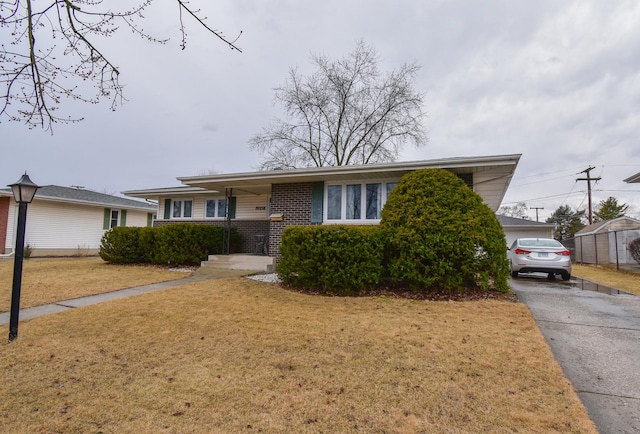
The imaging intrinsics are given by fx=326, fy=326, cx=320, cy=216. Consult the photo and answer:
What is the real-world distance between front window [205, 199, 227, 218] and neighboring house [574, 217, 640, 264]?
1656 centimetres

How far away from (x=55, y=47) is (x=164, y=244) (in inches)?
350

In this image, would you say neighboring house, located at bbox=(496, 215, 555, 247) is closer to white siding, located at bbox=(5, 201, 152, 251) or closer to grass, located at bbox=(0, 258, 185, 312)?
grass, located at bbox=(0, 258, 185, 312)

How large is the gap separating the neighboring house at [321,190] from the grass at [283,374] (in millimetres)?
4514

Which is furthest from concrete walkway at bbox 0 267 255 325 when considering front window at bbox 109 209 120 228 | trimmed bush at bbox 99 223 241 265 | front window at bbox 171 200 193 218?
front window at bbox 109 209 120 228

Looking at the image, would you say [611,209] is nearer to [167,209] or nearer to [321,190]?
[321,190]

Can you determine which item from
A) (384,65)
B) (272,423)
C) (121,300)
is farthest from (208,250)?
(384,65)

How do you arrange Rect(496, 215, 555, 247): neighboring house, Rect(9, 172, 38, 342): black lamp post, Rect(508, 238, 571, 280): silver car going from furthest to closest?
Rect(496, 215, 555, 247): neighboring house < Rect(508, 238, 571, 280): silver car < Rect(9, 172, 38, 342): black lamp post

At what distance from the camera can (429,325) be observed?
4648mm

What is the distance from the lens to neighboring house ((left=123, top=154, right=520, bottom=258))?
8.69 m

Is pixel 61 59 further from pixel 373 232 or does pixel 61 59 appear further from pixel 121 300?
pixel 373 232

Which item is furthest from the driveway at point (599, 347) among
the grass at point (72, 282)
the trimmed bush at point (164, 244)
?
the trimmed bush at point (164, 244)

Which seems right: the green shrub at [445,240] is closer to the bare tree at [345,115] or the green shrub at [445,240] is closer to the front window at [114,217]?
the bare tree at [345,115]

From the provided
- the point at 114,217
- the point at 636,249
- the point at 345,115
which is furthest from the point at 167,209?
the point at 636,249

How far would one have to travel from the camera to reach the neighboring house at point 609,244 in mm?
15359
